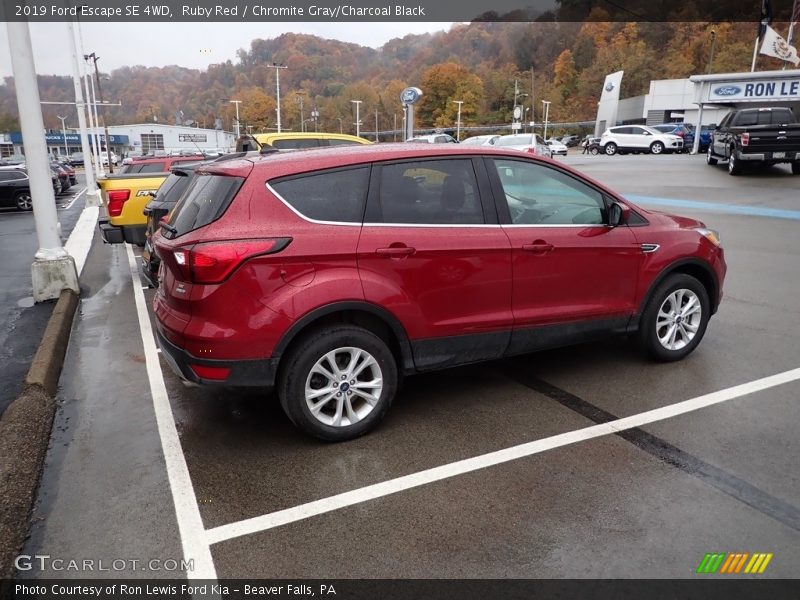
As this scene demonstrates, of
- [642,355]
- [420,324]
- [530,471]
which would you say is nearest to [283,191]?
[420,324]

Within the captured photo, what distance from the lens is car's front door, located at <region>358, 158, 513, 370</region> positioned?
12.5ft

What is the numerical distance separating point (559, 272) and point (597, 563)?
2.19 metres

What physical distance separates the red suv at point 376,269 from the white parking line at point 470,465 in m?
0.60

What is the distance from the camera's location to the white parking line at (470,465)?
10.1ft

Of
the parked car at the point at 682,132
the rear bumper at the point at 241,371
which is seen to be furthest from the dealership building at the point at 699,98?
the rear bumper at the point at 241,371

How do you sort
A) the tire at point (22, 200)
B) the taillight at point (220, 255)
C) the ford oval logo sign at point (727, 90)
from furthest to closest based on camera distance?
the ford oval logo sign at point (727, 90), the tire at point (22, 200), the taillight at point (220, 255)

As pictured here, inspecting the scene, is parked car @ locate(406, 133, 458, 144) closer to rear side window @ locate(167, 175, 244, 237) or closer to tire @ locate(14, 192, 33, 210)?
rear side window @ locate(167, 175, 244, 237)

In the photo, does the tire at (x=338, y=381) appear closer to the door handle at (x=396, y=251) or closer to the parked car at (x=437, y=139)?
the door handle at (x=396, y=251)

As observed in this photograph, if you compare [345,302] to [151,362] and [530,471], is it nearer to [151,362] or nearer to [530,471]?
[530,471]

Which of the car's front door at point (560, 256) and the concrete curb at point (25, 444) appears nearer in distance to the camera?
the concrete curb at point (25, 444)

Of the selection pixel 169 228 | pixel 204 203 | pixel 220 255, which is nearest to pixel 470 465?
pixel 220 255

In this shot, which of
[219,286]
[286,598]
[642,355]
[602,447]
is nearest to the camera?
[286,598]

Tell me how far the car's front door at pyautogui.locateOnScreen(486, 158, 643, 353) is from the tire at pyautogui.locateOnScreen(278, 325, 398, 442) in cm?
107

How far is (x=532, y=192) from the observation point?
14.7 feet
